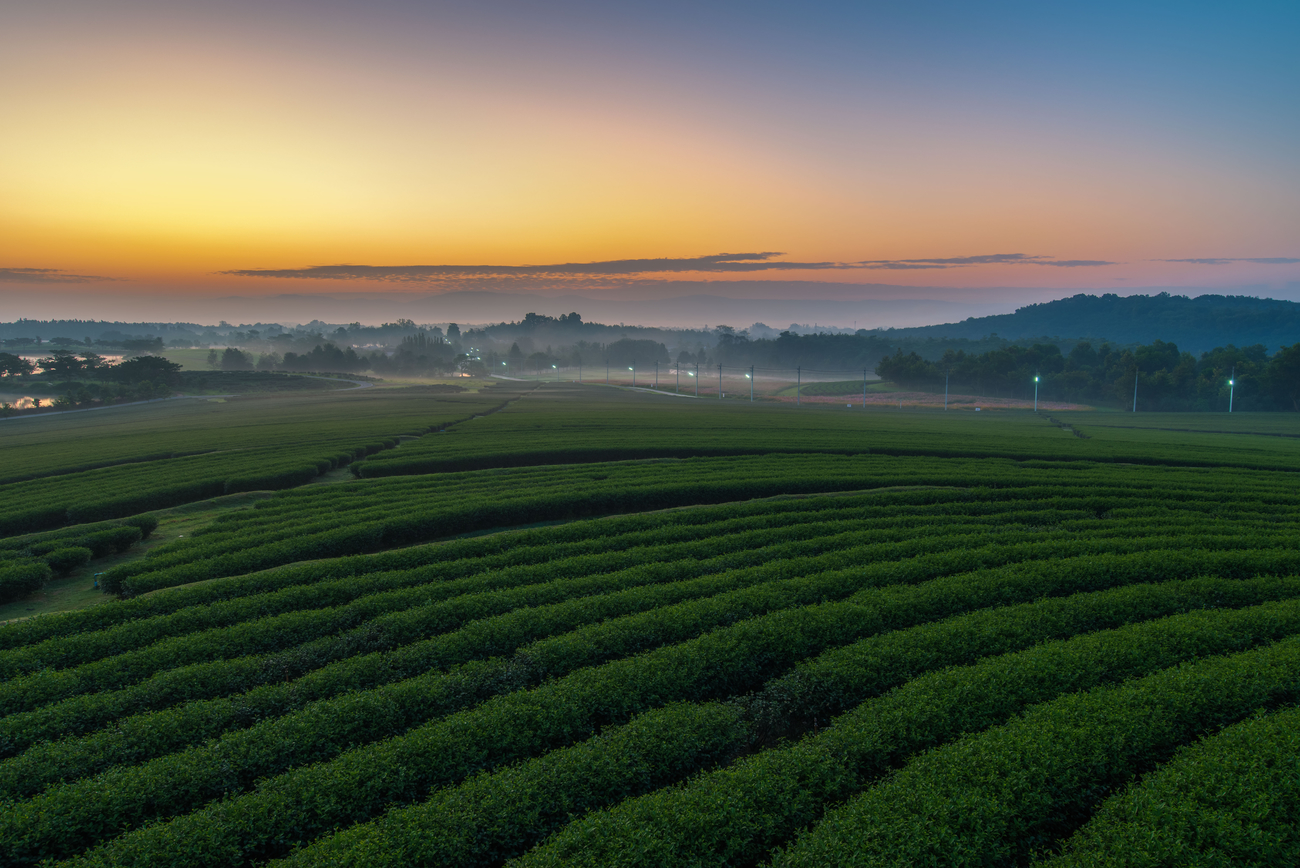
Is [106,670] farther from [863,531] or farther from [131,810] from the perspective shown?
[863,531]

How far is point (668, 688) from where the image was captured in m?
9.34

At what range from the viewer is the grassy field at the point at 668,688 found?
6.59 metres

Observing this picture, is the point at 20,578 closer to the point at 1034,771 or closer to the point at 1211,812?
the point at 1034,771

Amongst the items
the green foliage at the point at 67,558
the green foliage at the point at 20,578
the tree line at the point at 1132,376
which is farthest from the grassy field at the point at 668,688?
the tree line at the point at 1132,376

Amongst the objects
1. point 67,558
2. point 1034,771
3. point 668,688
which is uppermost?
point 1034,771

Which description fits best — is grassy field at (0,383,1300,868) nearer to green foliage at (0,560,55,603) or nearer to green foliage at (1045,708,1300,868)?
green foliage at (1045,708,1300,868)

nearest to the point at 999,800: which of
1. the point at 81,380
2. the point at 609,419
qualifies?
the point at 609,419

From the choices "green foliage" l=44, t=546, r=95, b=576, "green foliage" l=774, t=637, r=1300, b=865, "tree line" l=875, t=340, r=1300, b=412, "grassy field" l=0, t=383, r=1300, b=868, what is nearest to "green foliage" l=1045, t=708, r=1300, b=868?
"grassy field" l=0, t=383, r=1300, b=868

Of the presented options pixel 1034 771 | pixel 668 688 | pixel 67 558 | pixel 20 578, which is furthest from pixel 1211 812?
pixel 67 558

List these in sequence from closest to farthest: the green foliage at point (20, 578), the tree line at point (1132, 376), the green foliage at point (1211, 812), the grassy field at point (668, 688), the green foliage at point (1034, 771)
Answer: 1. the green foliage at point (1211, 812)
2. the green foliage at point (1034, 771)
3. the grassy field at point (668, 688)
4. the green foliage at point (20, 578)
5. the tree line at point (1132, 376)

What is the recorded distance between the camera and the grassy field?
659cm

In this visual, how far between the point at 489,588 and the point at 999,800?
397 inches

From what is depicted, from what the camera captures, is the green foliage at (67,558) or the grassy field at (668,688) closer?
the grassy field at (668,688)

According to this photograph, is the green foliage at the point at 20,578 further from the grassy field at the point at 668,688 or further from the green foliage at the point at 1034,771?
the green foliage at the point at 1034,771
